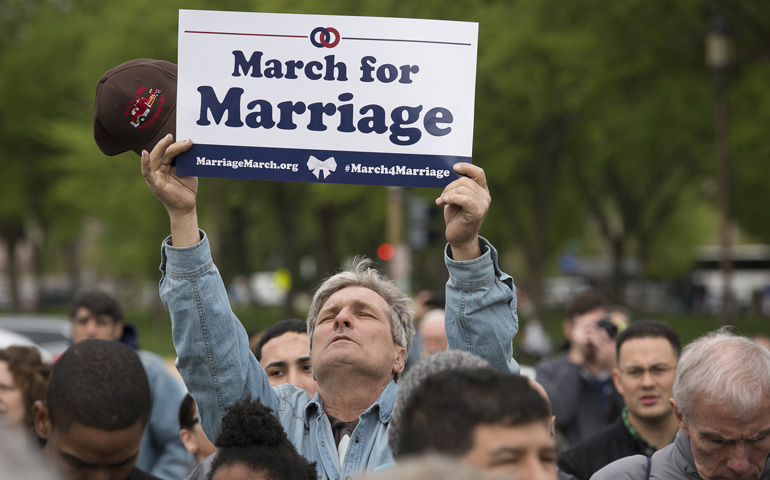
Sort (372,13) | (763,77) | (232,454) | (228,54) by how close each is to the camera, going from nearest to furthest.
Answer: (232,454) < (228,54) < (763,77) < (372,13)

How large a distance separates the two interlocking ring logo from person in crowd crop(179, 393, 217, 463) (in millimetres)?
2041

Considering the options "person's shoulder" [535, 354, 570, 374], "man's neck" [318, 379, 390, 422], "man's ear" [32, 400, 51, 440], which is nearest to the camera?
"man's neck" [318, 379, 390, 422]

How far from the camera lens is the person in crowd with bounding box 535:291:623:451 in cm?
632

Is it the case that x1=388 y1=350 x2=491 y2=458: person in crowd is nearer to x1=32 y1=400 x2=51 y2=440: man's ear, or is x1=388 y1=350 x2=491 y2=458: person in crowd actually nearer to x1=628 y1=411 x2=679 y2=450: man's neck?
x1=32 y1=400 x2=51 y2=440: man's ear

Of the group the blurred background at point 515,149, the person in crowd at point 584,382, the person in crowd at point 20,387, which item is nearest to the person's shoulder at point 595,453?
the person in crowd at point 584,382

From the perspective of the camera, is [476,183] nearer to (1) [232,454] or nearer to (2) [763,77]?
(1) [232,454]

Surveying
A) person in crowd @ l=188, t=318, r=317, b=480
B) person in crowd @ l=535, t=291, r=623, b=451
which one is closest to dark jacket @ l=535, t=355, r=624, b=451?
person in crowd @ l=535, t=291, r=623, b=451

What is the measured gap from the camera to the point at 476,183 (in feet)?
11.9

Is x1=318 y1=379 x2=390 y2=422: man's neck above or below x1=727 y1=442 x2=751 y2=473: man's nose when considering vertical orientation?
above

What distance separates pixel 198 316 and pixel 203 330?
51mm

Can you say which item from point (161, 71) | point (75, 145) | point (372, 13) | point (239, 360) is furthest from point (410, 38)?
point (75, 145)

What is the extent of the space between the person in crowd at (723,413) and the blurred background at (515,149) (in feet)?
28.9

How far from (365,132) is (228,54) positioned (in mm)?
584

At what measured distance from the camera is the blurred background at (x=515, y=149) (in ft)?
63.4
